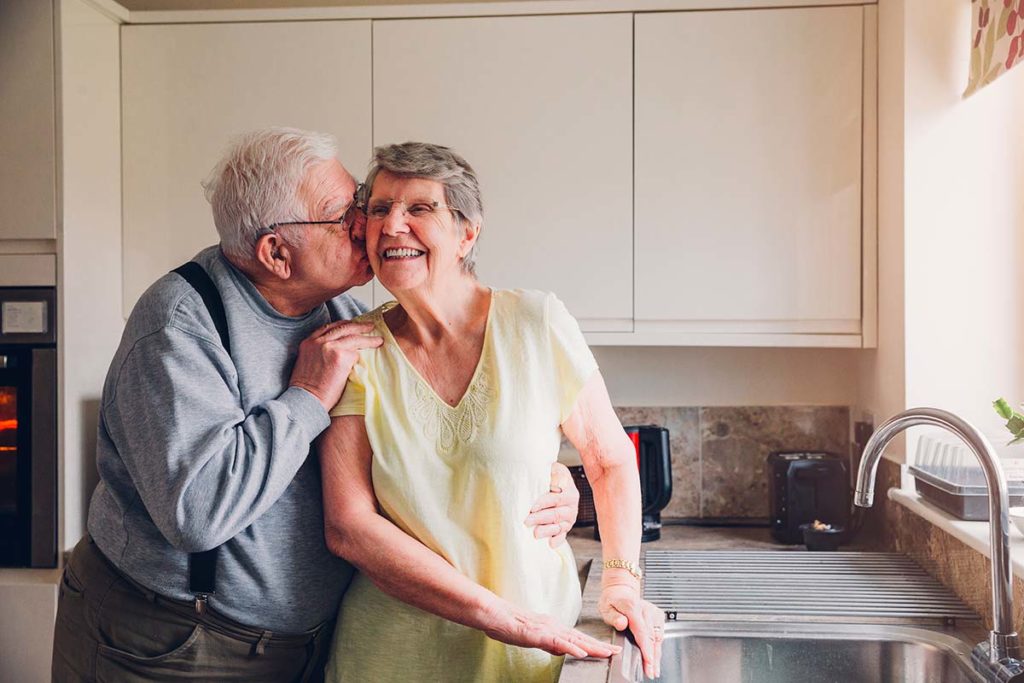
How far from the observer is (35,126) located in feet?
6.91

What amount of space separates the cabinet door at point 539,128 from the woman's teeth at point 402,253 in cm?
96

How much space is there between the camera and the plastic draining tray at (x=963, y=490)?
1631mm

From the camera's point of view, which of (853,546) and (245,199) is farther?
(853,546)

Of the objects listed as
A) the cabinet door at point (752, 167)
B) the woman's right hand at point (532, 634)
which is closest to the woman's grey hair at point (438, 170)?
the woman's right hand at point (532, 634)

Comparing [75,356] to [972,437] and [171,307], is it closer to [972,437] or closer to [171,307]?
[171,307]

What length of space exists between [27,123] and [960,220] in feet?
A: 6.66

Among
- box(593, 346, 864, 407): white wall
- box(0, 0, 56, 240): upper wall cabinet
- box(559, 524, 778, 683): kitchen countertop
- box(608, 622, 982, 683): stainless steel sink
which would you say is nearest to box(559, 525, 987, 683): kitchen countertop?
box(559, 524, 778, 683): kitchen countertop

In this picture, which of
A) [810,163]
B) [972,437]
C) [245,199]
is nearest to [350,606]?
[245,199]

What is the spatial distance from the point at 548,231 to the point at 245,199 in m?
1.01

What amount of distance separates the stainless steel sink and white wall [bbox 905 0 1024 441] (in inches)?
23.5

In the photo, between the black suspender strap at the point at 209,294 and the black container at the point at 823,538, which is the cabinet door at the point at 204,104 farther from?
the black container at the point at 823,538

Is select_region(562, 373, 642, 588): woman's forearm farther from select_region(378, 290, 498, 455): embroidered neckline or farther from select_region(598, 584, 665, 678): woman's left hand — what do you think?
select_region(378, 290, 498, 455): embroidered neckline

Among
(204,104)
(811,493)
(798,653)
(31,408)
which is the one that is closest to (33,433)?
(31,408)

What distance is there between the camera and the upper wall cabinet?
210cm
